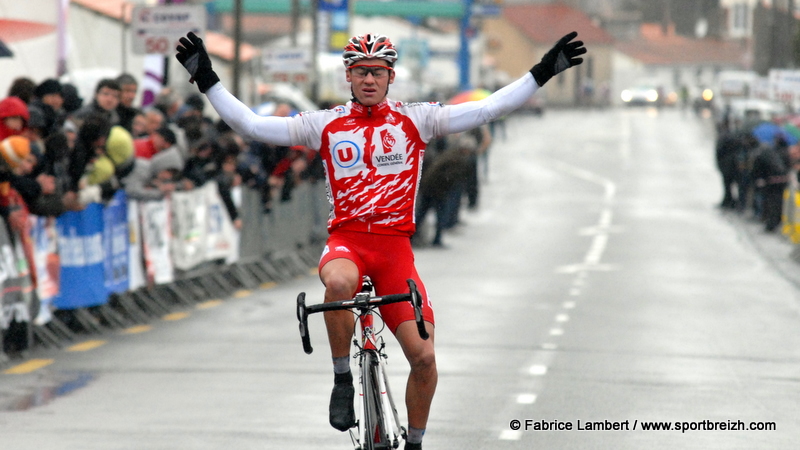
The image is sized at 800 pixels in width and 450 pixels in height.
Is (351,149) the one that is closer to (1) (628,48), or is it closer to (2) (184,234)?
(2) (184,234)

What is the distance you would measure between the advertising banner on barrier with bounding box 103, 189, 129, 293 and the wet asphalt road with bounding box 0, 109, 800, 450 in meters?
0.58

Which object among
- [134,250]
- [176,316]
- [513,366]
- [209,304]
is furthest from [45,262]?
[513,366]

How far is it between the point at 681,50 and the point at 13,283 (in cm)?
12992

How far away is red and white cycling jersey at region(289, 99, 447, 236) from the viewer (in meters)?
6.71

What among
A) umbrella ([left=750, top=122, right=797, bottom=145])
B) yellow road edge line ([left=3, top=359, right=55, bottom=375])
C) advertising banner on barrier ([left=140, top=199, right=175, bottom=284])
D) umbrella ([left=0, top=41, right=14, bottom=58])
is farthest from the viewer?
umbrella ([left=750, top=122, right=797, bottom=145])

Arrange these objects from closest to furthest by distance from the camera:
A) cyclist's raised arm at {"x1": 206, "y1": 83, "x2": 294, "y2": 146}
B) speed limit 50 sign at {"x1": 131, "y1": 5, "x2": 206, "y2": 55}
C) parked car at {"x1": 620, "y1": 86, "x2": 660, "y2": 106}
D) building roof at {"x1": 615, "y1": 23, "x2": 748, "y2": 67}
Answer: cyclist's raised arm at {"x1": 206, "y1": 83, "x2": 294, "y2": 146} → speed limit 50 sign at {"x1": 131, "y1": 5, "x2": 206, "y2": 55} → parked car at {"x1": 620, "y1": 86, "x2": 660, "y2": 106} → building roof at {"x1": 615, "y1": 23, "x2": 748, "y2": 67}

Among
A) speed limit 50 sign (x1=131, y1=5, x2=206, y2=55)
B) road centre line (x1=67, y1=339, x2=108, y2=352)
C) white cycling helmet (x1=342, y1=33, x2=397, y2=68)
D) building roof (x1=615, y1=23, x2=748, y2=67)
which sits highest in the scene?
building roof (x1=615, y1=23, x2=748, y2=67)

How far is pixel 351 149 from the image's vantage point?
6.71 meters

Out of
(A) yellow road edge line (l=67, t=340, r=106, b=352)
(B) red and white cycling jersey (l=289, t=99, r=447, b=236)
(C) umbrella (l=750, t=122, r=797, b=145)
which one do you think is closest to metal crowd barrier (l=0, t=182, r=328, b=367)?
(A) yellow road edge line (l=67, t=340, r=106, b=352)

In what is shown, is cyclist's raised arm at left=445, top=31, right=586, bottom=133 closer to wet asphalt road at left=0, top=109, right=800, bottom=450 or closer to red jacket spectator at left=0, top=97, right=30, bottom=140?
wet asphalt road at left=0, top=109, right=800, bottom=450

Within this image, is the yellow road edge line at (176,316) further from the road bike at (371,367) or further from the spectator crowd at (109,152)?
the road bike at (371,367)

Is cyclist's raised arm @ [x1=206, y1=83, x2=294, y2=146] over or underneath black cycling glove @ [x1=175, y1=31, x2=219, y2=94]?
underneath

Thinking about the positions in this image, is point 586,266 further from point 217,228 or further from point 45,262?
point 45,262

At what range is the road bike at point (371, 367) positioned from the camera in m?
6.29
